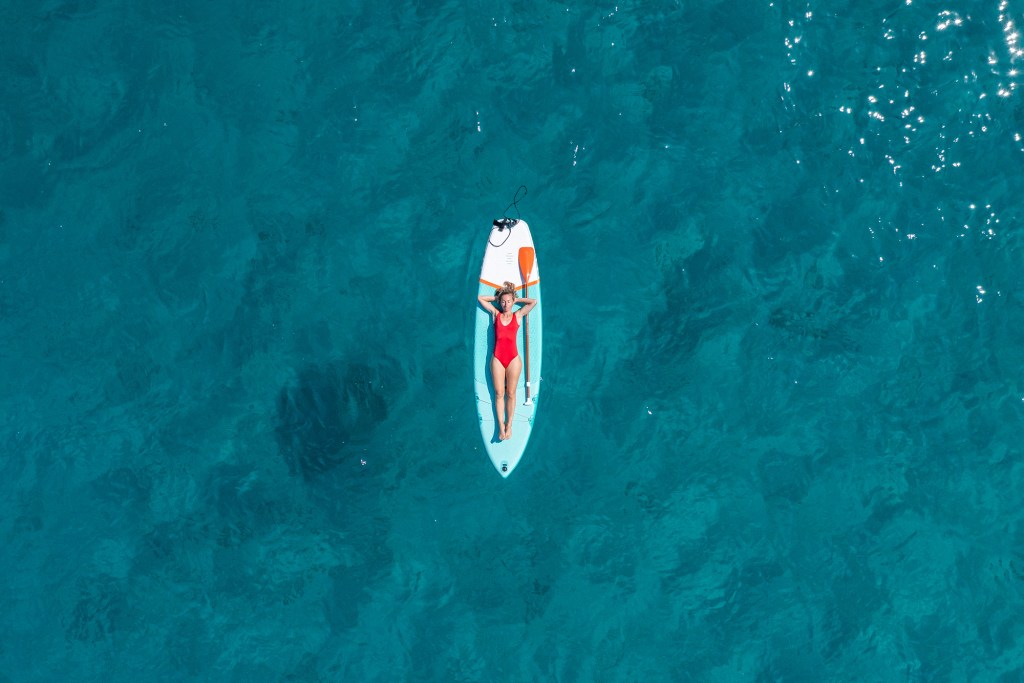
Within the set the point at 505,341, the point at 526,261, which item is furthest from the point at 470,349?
the point at 526,261

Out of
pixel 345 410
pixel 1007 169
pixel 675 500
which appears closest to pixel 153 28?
pixel 345 410

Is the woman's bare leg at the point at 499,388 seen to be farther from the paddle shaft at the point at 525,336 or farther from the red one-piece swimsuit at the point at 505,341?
the paddle shaft at the point at 525,336

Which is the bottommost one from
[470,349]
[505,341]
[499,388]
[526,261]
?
[499,388]

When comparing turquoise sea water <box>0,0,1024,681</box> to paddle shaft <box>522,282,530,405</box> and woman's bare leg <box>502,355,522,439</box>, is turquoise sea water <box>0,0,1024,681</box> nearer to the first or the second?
paddle shaft <box>522,282,530,405</box>

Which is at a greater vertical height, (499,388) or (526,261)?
(526,261)

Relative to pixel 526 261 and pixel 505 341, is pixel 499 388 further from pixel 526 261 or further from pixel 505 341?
pixel 526 261

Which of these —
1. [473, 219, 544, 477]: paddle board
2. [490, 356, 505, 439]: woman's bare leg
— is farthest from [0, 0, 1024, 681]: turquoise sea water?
[490, 356, 505, 439]: woman's bare leg

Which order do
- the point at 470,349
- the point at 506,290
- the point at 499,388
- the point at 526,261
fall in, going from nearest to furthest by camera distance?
the point at 506,290, the point at 499,388, the point at 526,261, the point at 470,349

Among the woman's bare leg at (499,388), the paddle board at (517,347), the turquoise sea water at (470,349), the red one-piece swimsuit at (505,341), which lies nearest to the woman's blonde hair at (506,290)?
the paddle board at (517,347)
